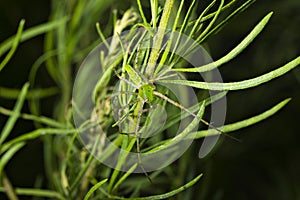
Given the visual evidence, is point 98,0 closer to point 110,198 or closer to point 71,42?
point 71,42

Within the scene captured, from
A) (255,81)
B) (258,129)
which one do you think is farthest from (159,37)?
(258,129)

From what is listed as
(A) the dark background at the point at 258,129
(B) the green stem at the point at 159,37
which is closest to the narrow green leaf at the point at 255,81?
(B) the green stem at the point at 159,37

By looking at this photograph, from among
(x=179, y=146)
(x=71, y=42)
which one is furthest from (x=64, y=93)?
(x=179, y=146)

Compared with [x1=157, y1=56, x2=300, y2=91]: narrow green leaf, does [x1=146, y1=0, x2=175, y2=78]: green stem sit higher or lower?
higher

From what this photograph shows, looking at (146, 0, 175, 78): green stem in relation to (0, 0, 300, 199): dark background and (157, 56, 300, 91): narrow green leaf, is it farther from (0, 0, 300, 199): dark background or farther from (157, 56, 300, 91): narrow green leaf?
(0, 0, 300, 199): dark background

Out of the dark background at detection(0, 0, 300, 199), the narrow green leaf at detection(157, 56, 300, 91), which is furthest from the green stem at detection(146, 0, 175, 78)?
the dark background at detection(0, 0, 300, 199)

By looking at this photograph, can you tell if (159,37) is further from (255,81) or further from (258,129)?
(258,129)

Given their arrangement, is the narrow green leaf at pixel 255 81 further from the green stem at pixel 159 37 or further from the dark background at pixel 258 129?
the dark background at pixel 258 129

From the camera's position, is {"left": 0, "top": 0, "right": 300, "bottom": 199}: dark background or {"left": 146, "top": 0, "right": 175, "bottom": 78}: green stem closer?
{"left": 146, "top": 0, "right": 175, "bottom": 78}: green stem
